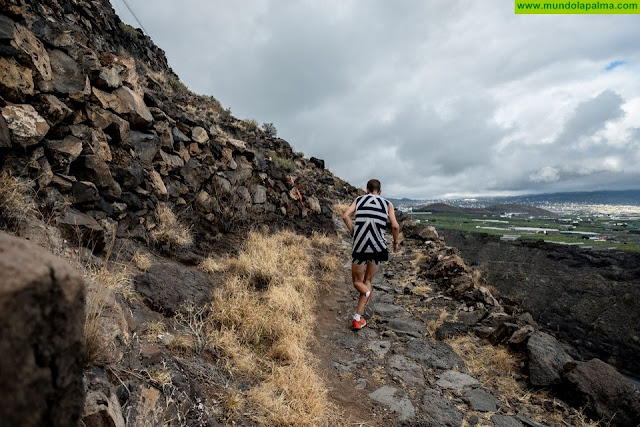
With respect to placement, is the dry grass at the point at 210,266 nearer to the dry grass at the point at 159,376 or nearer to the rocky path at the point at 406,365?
the rocky path at the point at 406,365

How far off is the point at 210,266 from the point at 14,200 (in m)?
2.95

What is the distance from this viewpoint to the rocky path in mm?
3705

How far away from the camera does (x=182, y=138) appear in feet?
23.0

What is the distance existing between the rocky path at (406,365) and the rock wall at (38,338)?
306cm

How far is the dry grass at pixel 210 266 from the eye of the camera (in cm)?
565

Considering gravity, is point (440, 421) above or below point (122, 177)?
below

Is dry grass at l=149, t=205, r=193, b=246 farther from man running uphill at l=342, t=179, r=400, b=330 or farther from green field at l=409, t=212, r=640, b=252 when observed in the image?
green field at l=409, t=212, r=640, b=252

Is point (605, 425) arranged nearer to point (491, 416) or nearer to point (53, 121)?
point (491, 416)

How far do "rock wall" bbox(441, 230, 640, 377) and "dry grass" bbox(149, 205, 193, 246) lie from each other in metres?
26.3

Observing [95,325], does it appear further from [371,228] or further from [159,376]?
[371,228]

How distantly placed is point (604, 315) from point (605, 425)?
39354 millimetres

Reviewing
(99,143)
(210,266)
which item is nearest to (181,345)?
(210,266)

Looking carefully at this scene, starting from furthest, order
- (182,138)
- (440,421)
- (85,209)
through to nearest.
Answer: (182,138) → (85,209) → (440,421)

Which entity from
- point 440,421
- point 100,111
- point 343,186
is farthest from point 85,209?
point 343,186
